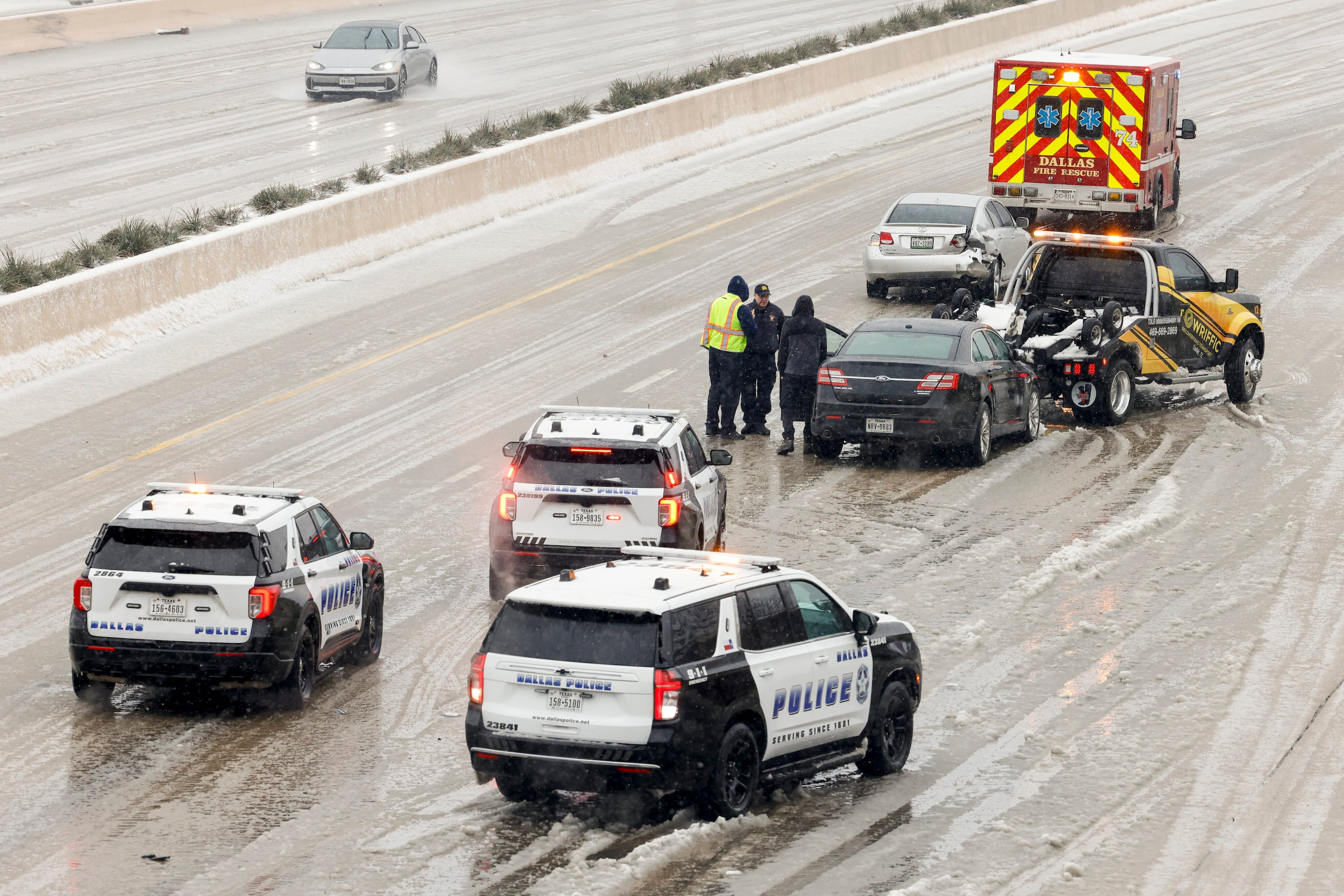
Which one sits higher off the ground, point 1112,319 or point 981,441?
point 1112,319

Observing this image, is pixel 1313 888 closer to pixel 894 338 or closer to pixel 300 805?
pixel 300 805

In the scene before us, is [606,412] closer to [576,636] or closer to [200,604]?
[200,604]

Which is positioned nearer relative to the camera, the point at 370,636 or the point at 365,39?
the point at 370,636

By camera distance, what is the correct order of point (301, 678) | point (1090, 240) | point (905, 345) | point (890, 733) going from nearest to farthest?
1. point (890, 733)
2. point (301, 678)
3. point (905, 345)
4. point (1090, 240)

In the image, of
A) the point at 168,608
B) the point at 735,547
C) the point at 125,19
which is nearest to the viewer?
the point at 168,608

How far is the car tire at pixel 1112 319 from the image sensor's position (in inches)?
877

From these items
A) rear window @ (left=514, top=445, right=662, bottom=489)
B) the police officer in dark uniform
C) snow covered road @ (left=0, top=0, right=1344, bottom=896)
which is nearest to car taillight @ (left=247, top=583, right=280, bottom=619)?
snow covered road @ (left=0, top=0, right=1344, bottom=896)

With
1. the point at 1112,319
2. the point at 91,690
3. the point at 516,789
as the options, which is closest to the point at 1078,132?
the point at 1112,319

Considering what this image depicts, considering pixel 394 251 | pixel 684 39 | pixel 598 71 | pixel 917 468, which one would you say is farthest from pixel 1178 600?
pixel 684 39

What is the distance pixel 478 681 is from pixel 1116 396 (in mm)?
13315

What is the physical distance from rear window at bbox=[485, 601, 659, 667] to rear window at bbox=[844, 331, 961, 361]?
10261mm

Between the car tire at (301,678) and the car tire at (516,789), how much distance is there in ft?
7.71

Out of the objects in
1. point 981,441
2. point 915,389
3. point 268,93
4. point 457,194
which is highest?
point 268,93

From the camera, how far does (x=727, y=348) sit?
70.1 feet
